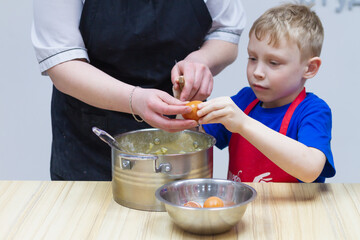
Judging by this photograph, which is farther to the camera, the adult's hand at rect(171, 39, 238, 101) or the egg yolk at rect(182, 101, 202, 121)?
the adult's hand at rect(171, 39, 238, 101)

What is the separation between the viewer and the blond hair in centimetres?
164

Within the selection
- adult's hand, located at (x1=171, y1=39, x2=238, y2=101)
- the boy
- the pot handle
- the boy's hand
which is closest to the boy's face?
the boy

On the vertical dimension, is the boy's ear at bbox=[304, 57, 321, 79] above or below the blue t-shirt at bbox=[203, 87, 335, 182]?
above

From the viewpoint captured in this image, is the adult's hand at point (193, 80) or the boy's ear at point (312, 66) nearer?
the adult's hand at point (193, 80)

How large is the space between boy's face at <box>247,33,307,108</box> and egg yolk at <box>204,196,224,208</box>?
52 cm

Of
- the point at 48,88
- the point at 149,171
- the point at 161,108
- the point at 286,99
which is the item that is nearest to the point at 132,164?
the point at 149,171

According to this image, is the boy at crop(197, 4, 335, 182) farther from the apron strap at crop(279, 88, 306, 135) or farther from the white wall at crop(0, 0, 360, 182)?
the white wall at crop(0, 0, 360, 182)

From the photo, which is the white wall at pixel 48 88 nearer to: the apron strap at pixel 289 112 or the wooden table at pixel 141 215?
the apron strap at pixel 289 112

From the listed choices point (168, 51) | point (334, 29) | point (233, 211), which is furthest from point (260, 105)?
point (334, 29)

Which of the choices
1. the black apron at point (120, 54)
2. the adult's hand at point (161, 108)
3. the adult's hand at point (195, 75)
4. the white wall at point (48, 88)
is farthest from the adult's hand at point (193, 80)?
the white wall at point (48, 88)

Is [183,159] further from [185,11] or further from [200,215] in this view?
[185,11]

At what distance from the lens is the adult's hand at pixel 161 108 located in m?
1.36

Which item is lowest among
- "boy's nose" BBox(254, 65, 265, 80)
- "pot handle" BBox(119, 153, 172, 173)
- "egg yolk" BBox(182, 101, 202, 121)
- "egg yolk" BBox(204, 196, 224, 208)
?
"egg yolk" BBox(204, 196, 224, 208)

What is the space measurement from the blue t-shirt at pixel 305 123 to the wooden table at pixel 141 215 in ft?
0.39
